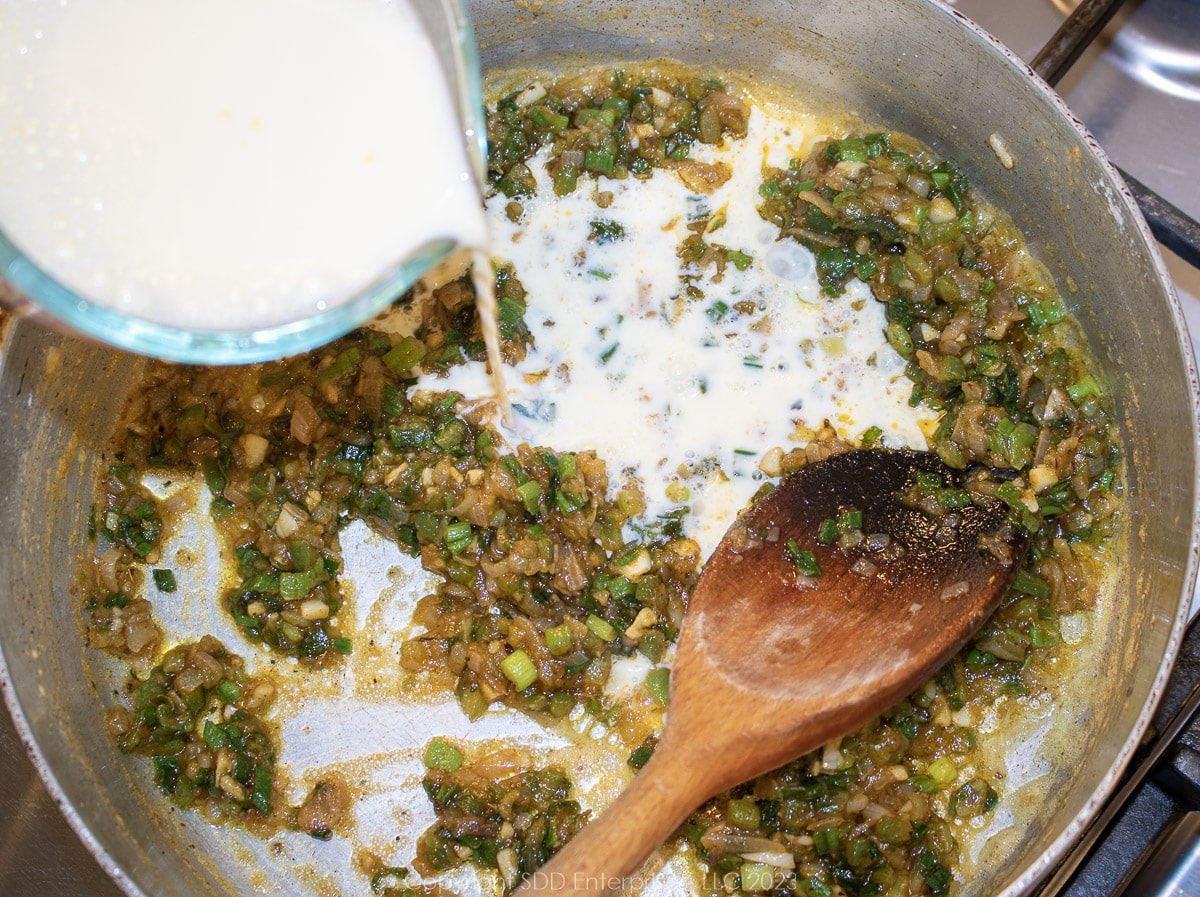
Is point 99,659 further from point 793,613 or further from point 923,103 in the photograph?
point 923,103

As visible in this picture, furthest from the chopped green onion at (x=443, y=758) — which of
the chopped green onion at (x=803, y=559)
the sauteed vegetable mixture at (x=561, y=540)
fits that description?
the chopped green onion at (x=803, y=559)

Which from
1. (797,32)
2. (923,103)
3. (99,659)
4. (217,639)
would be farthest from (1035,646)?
(99,659)

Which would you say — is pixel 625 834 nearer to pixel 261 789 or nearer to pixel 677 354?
pixel 261 789

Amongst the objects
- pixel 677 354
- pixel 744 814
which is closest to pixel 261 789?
pixel 744 814

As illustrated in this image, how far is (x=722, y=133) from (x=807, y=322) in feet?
2.22

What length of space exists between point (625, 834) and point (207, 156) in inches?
65.0

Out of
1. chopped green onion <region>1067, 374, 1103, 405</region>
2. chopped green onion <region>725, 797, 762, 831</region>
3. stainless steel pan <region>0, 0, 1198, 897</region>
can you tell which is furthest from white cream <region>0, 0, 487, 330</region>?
chopped green onion <region>1067, 374, 1103, 405</region>

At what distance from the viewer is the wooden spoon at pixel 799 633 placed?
2.27 metres

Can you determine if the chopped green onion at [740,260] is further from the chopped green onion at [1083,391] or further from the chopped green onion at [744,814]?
the chopped green onion at [744,814]

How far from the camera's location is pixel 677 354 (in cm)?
284

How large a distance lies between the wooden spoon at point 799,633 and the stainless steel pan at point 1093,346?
39cm

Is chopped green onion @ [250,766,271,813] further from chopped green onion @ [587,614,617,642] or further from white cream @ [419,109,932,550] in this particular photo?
white cream @ [419,109,932,550]

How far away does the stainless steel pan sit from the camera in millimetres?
2395

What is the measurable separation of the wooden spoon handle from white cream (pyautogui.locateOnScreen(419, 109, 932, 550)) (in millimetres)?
683
